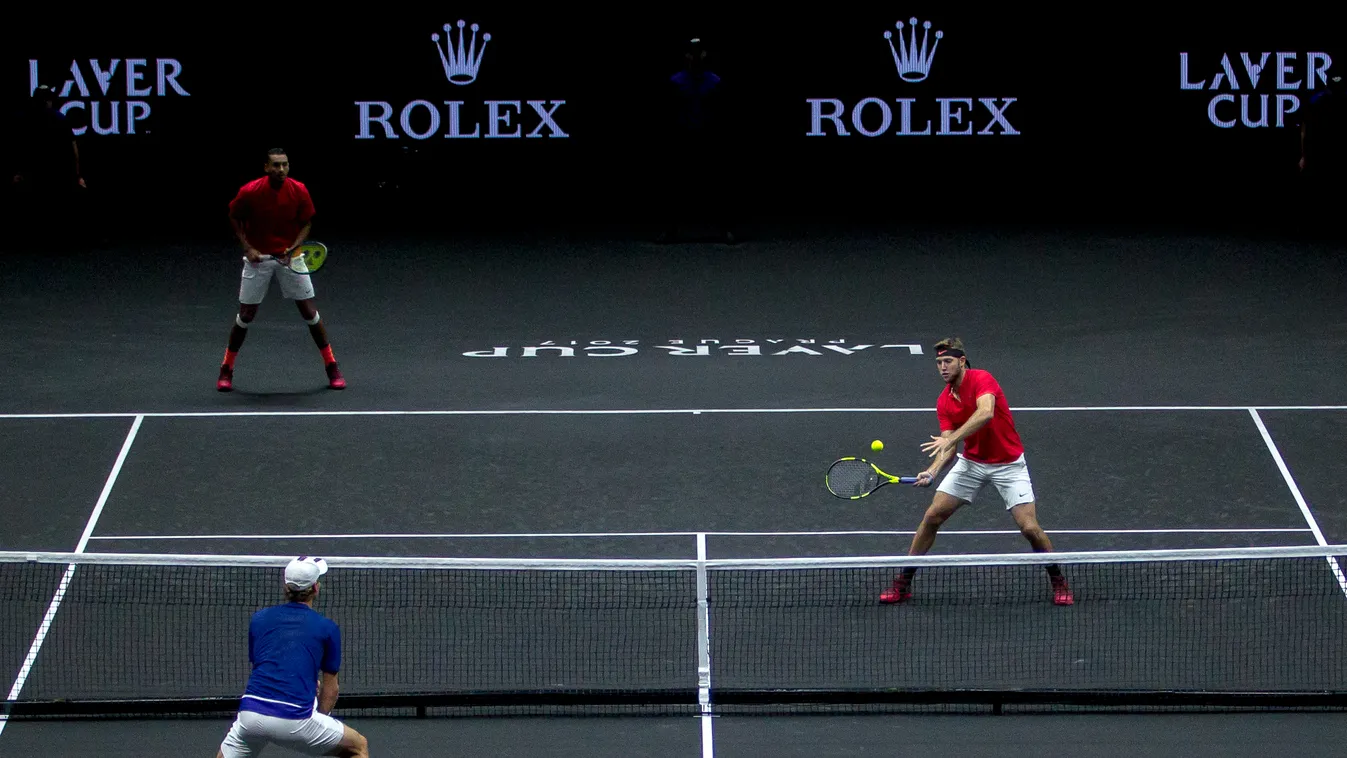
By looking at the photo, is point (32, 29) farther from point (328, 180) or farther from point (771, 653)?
point (771, 653)

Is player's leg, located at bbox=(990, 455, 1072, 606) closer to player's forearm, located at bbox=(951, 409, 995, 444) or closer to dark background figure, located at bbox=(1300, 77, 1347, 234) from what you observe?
player's forearm, located at bbox=(951, 409, 995, 444)

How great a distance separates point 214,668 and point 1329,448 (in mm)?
7119

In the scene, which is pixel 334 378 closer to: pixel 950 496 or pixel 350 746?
pixel 950 496

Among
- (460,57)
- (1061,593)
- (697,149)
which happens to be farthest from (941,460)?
(460,57)

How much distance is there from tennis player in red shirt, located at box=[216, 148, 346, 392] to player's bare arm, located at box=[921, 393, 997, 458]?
5.18 m

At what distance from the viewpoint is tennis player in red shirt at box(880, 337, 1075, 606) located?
9711 millimetres

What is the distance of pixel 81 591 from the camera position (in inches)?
403

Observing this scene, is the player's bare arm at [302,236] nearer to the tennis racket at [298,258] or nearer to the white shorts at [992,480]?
the tennis racket at [298,258]

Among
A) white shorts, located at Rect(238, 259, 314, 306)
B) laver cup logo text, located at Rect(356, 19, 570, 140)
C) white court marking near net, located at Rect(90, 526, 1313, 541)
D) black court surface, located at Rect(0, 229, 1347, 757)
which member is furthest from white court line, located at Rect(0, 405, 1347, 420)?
laver cup logo text, located at Rect(356, 19, 570, 140)

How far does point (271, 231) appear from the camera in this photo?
13.2 metres

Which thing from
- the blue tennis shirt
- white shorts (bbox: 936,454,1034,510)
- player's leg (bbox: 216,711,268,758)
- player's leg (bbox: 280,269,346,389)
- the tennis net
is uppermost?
player's leg (bbox: 280,269,346,389)

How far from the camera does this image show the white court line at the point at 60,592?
30.1ft

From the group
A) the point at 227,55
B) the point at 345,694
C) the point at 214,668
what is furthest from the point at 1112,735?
the point at 227,55

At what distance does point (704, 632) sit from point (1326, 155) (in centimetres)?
1295
